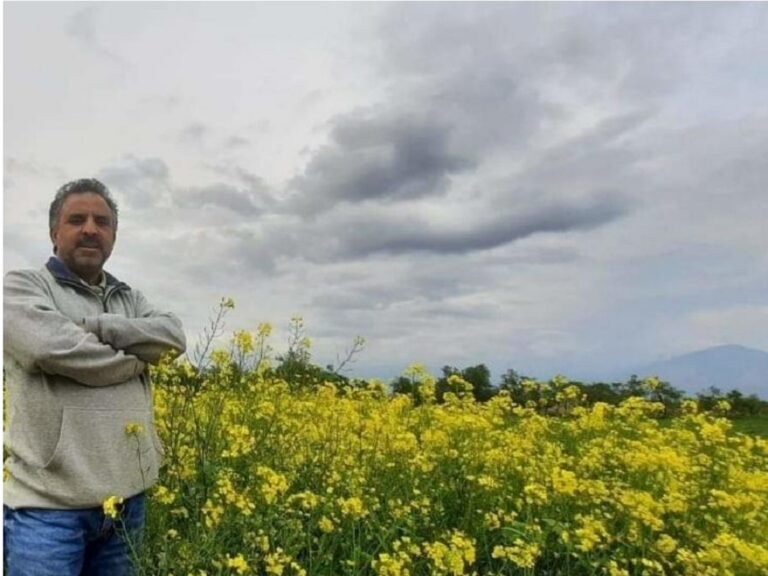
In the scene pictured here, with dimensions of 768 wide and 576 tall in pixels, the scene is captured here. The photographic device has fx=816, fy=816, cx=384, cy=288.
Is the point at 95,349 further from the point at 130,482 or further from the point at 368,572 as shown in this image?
the point at 368,572

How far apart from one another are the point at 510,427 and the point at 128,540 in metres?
2.89

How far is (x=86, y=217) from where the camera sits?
2.65m

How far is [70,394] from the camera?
248cm

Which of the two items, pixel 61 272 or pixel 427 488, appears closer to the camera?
pixel 61 272

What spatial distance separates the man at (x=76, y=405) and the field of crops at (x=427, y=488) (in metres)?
0.38

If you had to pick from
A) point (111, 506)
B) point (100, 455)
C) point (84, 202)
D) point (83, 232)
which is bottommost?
point (111, 506)

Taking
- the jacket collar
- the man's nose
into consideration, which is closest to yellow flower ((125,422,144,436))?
the jacket collar

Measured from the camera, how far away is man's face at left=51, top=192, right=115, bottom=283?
104 inches

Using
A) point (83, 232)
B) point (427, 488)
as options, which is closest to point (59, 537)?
point (83, 232)

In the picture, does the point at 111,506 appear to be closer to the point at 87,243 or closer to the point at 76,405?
the point at 76,405

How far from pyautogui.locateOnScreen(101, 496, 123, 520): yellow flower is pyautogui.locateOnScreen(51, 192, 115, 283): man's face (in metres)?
0.75

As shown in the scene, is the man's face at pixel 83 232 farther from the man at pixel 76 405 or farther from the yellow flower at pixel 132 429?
the yellow flower at pixel 132 429

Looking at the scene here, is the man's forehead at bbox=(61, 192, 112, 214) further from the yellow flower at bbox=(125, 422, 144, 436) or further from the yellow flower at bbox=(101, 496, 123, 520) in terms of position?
the yellow flower at bbox=(101, 496, 123, 520)

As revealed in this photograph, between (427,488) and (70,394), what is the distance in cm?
204
